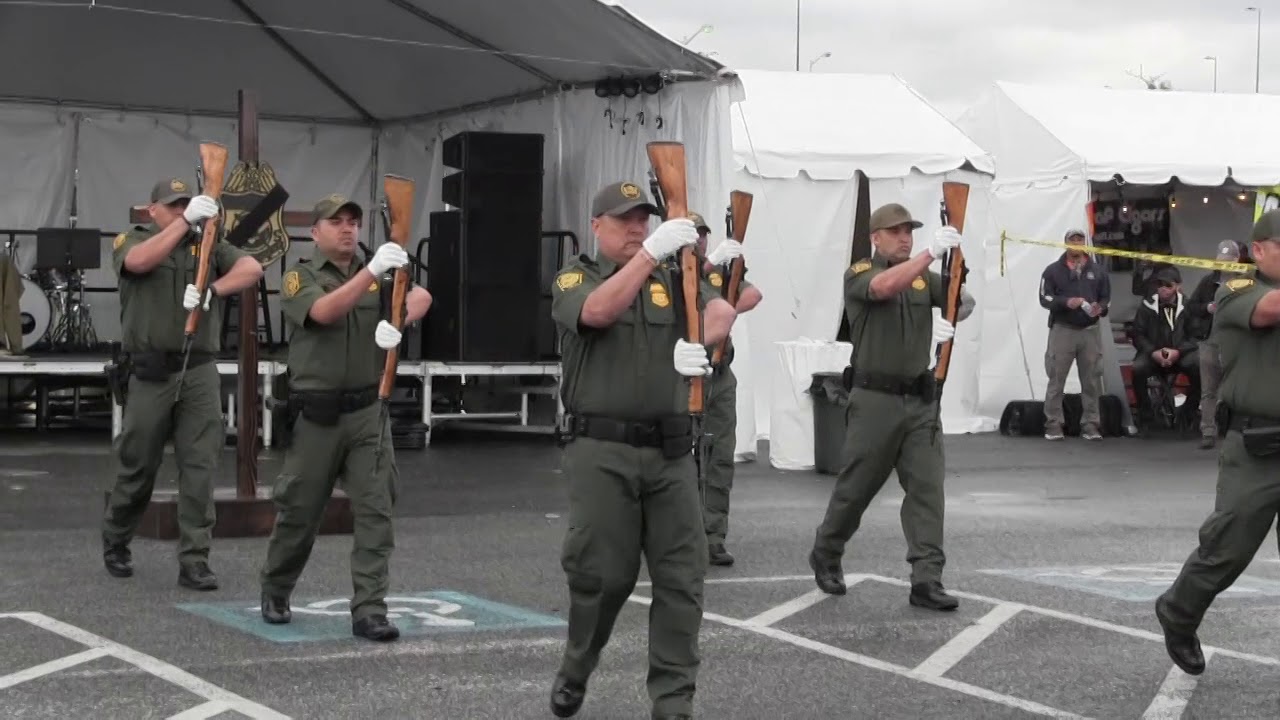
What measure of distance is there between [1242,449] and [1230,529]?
12.4 inches

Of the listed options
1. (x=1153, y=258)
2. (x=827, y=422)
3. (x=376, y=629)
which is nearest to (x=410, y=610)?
(x=376, y=629)

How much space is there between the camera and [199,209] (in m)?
8.45

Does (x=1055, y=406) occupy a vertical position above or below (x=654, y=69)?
below

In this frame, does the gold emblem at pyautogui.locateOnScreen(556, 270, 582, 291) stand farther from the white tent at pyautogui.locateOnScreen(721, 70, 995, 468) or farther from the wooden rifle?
the white tent at pyautogui.locateOnScreen(721, 70, 995, 468)

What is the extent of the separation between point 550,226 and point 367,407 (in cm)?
1026

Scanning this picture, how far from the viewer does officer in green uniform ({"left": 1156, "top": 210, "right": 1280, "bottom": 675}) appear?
21.7ft

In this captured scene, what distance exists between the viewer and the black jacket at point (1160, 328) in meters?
Answer: 18.8

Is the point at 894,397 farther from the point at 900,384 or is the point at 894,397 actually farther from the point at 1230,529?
the point at 1230,529

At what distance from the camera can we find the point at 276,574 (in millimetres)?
7691

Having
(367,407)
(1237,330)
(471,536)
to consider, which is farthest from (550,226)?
(1237,330)

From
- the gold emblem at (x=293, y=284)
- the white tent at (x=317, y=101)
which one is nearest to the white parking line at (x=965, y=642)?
the gold emblem at (x=293, y=284)

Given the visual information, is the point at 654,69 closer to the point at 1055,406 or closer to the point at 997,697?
the point at 1055,406

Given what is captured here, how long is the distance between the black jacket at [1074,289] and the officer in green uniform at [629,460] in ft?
42.7

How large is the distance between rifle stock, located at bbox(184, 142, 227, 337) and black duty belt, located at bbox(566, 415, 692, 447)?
3.41 metres
